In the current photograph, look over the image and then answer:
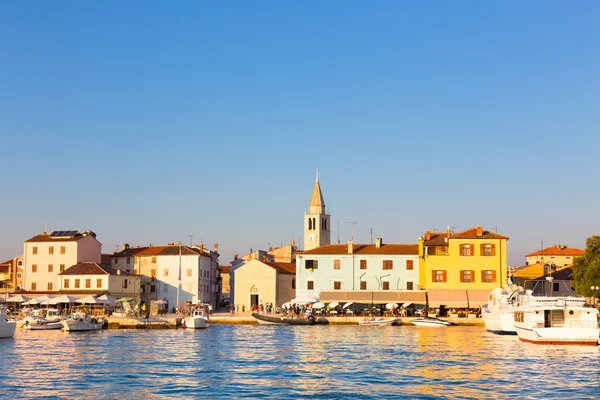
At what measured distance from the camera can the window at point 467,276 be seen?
2955 inches

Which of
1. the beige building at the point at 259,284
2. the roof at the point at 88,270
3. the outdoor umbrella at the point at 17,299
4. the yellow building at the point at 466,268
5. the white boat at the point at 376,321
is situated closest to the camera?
the white boat at the point at 376,321

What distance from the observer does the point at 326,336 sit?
181ft

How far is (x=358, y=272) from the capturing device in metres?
78.4

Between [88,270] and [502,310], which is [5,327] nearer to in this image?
[88,270]

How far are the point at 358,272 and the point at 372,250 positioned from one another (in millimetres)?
2590

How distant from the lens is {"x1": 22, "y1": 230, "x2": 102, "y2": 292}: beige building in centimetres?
8700

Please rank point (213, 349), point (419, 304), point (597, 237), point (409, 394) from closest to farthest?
point (409, 394)
point (213, 349)
point (597, 237)
point (419, 304)

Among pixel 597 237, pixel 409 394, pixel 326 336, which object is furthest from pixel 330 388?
pixel 597 237

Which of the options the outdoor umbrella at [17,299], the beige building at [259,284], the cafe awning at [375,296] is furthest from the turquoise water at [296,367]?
the beige building at [259,284]

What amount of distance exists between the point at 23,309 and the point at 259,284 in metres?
23.0

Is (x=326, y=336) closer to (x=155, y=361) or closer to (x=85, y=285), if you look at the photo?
(x=155, y=361)

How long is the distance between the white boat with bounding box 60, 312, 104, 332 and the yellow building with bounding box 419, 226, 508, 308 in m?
29.2

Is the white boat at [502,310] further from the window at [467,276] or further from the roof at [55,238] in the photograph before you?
the roof at [55,238]

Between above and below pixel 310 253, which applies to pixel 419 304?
below
